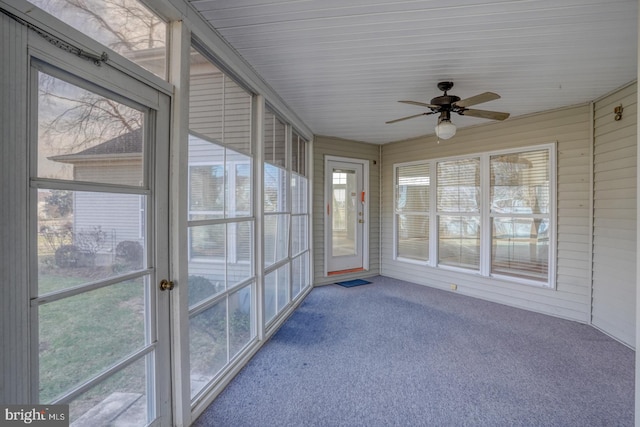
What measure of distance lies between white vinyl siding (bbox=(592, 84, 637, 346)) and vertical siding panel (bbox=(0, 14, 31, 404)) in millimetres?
4469

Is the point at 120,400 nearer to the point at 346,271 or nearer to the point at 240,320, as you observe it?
the point at 240,320

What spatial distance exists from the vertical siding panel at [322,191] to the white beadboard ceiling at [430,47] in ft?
5.07

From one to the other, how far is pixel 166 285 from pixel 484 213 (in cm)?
427

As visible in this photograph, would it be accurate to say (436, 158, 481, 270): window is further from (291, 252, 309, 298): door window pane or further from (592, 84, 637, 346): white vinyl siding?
(291, 252, 309, 298): door window pane

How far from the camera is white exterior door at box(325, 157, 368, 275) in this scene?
523 centimetres

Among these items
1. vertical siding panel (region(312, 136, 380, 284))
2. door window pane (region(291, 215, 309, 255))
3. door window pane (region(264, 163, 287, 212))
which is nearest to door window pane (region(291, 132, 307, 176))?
vertical siding panel (region(312, 136, 380, 284))

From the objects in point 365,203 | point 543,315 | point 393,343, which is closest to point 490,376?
point 393,343

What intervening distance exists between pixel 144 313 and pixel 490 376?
2.56 meters

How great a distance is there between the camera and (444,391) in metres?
2.19

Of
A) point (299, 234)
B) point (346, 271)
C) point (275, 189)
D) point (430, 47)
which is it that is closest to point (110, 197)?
point (275, 189)

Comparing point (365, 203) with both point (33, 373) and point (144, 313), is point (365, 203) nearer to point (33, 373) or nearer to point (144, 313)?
point (144, 313)

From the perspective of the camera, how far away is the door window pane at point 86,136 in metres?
1.12

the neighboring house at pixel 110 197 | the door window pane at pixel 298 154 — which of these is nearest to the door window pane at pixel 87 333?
the neighboring house at pixel 110 197

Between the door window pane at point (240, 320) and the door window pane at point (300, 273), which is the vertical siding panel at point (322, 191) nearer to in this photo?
the door window pane at point (300, 273)
